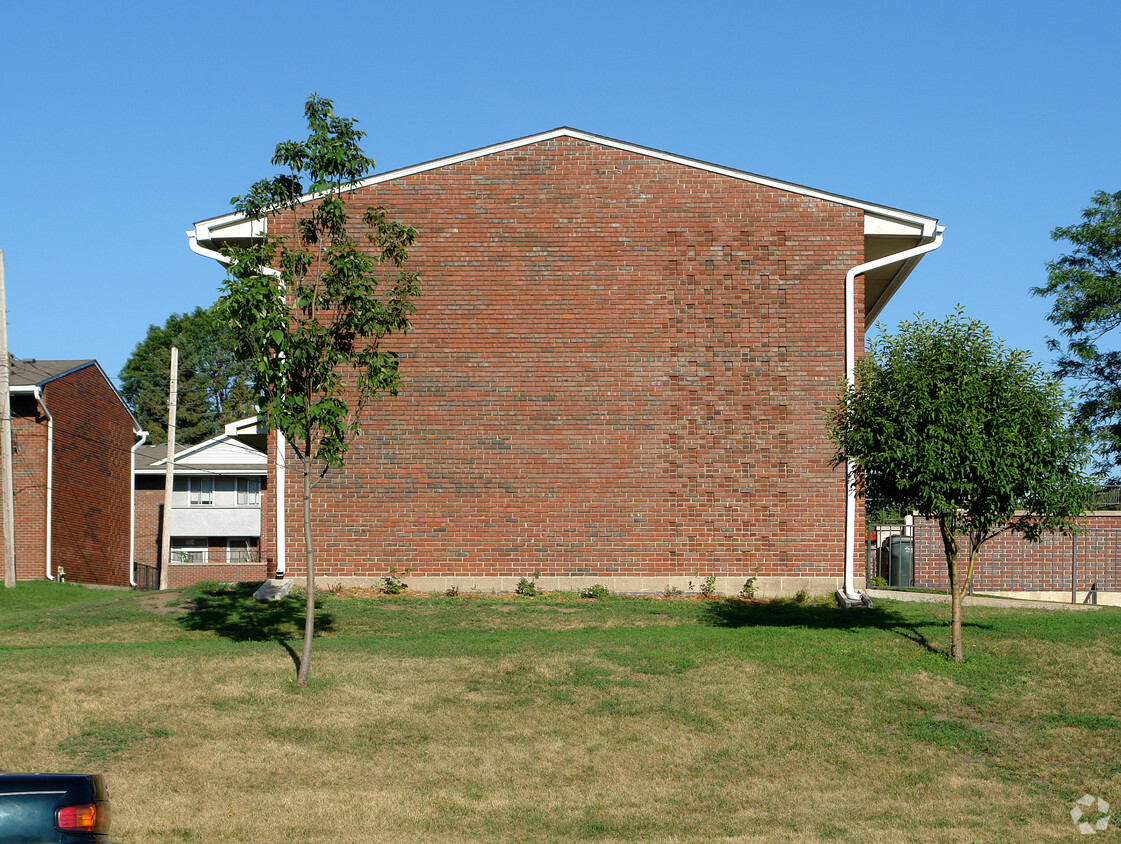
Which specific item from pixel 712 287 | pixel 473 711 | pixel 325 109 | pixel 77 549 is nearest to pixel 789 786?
pixel 473 711

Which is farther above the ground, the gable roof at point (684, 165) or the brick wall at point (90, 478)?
the gable roof at point (684, 165)

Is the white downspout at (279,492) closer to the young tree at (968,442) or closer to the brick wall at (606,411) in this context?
the brick wall at (606,411)

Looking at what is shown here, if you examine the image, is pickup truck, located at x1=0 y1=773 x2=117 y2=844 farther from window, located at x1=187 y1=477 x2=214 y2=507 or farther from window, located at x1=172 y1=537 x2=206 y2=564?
window, located at x1=172 y1=537 x2=206 y2=564

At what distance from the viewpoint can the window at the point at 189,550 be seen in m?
46.0

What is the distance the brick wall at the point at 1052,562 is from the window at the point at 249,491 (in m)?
30.0

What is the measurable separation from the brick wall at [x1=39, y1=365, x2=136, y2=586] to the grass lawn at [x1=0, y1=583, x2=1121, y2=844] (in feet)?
67.9

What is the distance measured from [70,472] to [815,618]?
27.6m

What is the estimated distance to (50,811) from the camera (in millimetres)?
5410

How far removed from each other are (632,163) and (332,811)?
13924mm

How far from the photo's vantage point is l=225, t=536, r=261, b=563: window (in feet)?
150

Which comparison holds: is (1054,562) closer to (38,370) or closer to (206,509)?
(38,370)

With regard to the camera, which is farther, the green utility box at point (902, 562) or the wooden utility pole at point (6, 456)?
the wooden utility pole at point (6, 456)

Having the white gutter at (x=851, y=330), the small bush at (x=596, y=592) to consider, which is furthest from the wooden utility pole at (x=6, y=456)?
the white gutter at (x=851, y=330)

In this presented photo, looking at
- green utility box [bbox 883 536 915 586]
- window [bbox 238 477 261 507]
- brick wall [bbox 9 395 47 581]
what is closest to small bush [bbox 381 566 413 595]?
green utility box [bbox 883 536 915 586]
